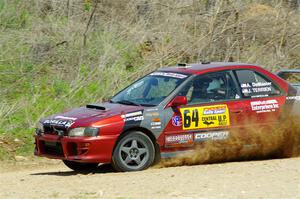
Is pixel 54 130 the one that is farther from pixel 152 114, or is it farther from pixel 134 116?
pixel 152 114

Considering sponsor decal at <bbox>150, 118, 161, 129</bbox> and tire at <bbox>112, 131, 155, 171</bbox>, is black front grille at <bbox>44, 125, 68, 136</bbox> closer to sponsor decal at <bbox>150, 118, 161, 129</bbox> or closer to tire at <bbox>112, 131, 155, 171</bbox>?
tire at <bbox>112, 131, 155, 171</bbox>

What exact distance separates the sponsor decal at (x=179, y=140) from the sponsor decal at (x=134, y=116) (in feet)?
1.60

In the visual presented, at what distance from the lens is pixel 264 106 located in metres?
10.8

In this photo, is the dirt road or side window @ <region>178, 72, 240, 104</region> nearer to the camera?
the dirt road

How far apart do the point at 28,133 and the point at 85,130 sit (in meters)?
3.69

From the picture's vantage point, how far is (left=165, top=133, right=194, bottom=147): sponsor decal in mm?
10086

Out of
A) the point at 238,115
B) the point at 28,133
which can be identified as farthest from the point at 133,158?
the point at 28,133

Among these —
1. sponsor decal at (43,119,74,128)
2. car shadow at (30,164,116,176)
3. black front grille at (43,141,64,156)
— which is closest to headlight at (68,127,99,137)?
sponsor decal at (43,119,74,128)

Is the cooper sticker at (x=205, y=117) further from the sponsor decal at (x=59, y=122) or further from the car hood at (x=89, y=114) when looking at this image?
the sponsor decal at (x=59, y=122)

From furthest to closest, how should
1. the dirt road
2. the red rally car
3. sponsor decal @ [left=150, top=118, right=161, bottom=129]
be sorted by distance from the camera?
sponsor decal @ [left=150, top=118, right=161, bottom=129]
the red rally car
the dirt road

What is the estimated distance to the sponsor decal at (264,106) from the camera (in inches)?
420

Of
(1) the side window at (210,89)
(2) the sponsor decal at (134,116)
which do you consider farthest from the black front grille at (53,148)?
(1) the side window at (210,89)

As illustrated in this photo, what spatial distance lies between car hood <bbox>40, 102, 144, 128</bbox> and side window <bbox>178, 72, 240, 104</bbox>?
79cm

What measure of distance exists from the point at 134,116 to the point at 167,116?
496 millimetres
